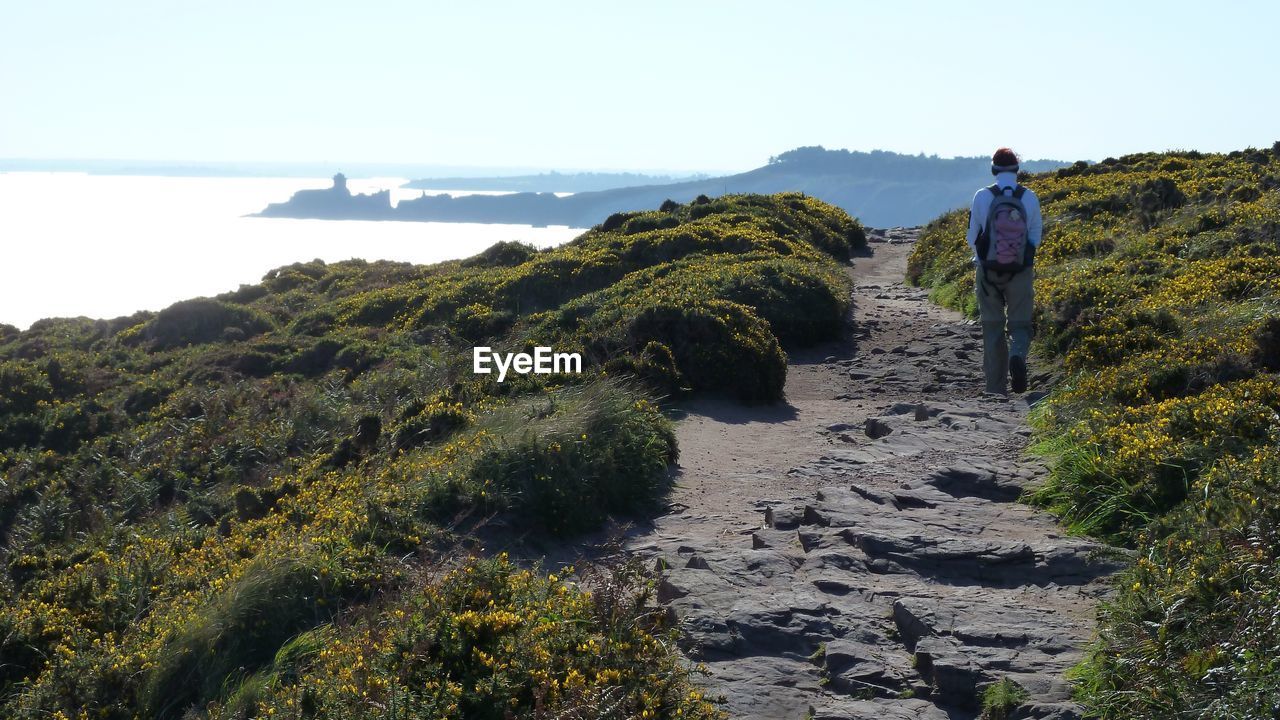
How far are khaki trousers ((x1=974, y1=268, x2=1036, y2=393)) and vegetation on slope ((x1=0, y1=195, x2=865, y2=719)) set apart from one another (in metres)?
2.64

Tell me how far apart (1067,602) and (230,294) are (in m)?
25.1

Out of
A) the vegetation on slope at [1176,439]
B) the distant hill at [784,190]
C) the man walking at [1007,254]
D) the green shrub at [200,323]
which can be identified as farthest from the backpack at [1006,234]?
the distant hill at [784,190]

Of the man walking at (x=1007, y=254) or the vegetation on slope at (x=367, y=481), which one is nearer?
the vegetation on slope at (x=367, y=481)

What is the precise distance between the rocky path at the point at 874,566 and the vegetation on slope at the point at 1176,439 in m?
0.32

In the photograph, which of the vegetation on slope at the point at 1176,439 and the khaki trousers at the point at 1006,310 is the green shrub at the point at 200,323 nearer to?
the vegetation on slope at the point at 1176,439

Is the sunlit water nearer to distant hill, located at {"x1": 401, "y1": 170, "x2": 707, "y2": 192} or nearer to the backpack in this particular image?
the backpack

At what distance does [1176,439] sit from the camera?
6852 millimetres

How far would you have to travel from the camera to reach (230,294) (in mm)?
26734

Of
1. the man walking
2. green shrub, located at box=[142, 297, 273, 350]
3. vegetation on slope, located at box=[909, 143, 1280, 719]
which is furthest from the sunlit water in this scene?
the man walking

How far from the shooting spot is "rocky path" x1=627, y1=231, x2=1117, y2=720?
4891 millimetres

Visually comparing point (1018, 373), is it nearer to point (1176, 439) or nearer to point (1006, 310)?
point (1006, 310)

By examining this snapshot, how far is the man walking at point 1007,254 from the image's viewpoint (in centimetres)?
971

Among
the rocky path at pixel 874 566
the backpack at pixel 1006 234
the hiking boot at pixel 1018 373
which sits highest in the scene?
the backpack at pixel 1006 234

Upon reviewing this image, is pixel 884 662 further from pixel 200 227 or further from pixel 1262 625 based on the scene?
pixel 200 227
